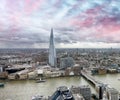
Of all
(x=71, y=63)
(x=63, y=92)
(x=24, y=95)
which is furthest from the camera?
(x=71, y=63)

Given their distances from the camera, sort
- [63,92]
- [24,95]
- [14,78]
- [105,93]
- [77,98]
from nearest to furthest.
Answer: [63,92]
[77,98]
[105,93]
[24,95]
[14,78]

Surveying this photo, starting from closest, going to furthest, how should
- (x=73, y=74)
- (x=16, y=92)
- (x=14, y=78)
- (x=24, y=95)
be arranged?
(x=24, y=95) < (x=16, y=92) < (x=14, y=78) < (x=73, y=74)

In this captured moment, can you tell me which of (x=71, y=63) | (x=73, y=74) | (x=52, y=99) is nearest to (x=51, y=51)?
(x=71, y=63)

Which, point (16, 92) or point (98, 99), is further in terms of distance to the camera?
point (16, 92)

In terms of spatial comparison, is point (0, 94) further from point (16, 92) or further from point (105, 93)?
point (105, 93)

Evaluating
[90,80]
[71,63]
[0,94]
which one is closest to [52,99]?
[0,94]

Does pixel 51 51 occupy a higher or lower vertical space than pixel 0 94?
higher

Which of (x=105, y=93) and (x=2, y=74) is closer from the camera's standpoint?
(x=105, y=93)

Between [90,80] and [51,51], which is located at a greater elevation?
[51,51]

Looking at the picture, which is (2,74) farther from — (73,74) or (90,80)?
(90,80)
